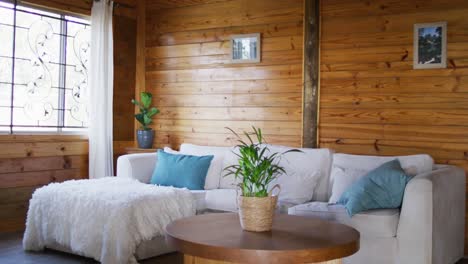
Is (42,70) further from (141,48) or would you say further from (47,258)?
(47,258)

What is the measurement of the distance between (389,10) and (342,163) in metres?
1.40

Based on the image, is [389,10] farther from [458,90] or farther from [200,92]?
[200,92]

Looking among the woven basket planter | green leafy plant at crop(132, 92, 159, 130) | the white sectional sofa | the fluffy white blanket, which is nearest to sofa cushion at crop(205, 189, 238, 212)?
the white sectional sofa

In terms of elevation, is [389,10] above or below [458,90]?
above

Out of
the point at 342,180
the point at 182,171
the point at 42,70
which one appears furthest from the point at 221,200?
the point at 42,70

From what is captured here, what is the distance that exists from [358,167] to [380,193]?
60 cm

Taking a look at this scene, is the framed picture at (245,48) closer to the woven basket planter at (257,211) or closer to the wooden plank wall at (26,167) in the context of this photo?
the wooden plank wall at (26,167)

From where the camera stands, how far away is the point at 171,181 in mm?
4488

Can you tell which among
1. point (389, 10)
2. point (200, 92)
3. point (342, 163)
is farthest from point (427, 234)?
point (200, 92)

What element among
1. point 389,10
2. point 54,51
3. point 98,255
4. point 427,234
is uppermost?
point 389,10

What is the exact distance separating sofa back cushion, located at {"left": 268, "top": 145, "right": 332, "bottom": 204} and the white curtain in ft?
6.75

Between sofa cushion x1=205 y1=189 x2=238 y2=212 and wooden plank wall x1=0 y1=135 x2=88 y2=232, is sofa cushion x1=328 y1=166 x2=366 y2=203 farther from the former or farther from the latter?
wooden plank wall x1=0 y1=135 x2=88 y2=232

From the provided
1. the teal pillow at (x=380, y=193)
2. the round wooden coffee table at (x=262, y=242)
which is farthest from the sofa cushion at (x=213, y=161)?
the round wooden coffee table at (x=262, y=242)

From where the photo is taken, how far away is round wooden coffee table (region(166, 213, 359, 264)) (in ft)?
7.36
